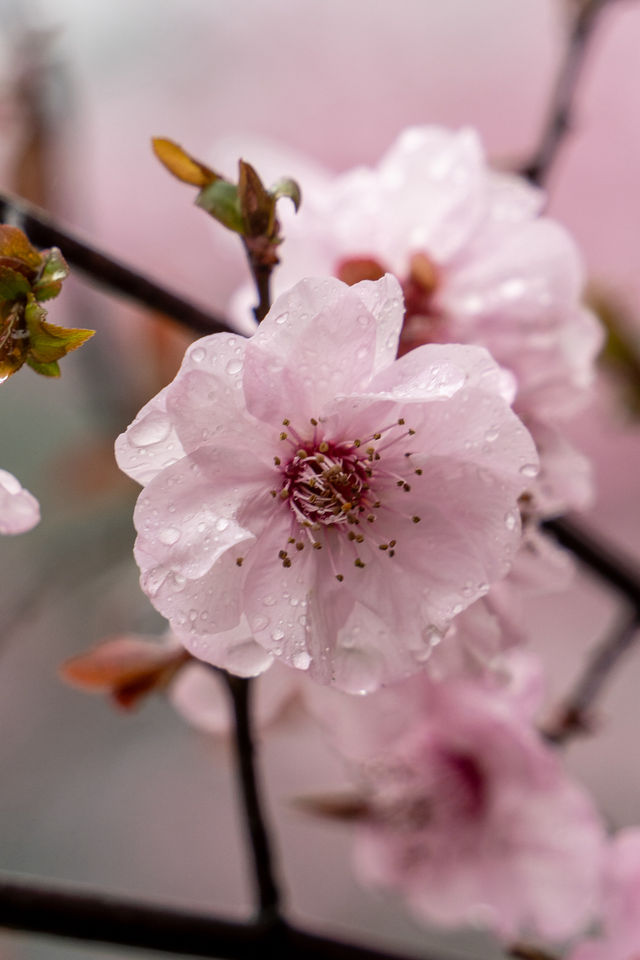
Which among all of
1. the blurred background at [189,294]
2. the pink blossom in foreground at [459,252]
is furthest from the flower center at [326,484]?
the blurred background at [189,294]

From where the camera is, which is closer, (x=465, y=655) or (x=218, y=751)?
(x=465, y=655)

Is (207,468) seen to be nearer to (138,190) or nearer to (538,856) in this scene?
(538,856)

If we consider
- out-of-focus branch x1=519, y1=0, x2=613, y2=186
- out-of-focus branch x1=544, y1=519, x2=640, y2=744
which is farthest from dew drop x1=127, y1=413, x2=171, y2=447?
out-of-focus branch x1=519, y1=0, x2=613, y2=186

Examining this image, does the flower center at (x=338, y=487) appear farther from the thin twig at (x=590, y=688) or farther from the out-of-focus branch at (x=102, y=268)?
the thin twig at (x=590, y=688)

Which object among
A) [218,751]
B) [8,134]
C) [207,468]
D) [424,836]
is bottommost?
[218,751]

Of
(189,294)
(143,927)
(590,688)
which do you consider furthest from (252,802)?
(189,294)

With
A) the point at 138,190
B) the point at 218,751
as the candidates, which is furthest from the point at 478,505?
the point at 138,190

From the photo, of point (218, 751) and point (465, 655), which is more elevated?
point (465, 655)
